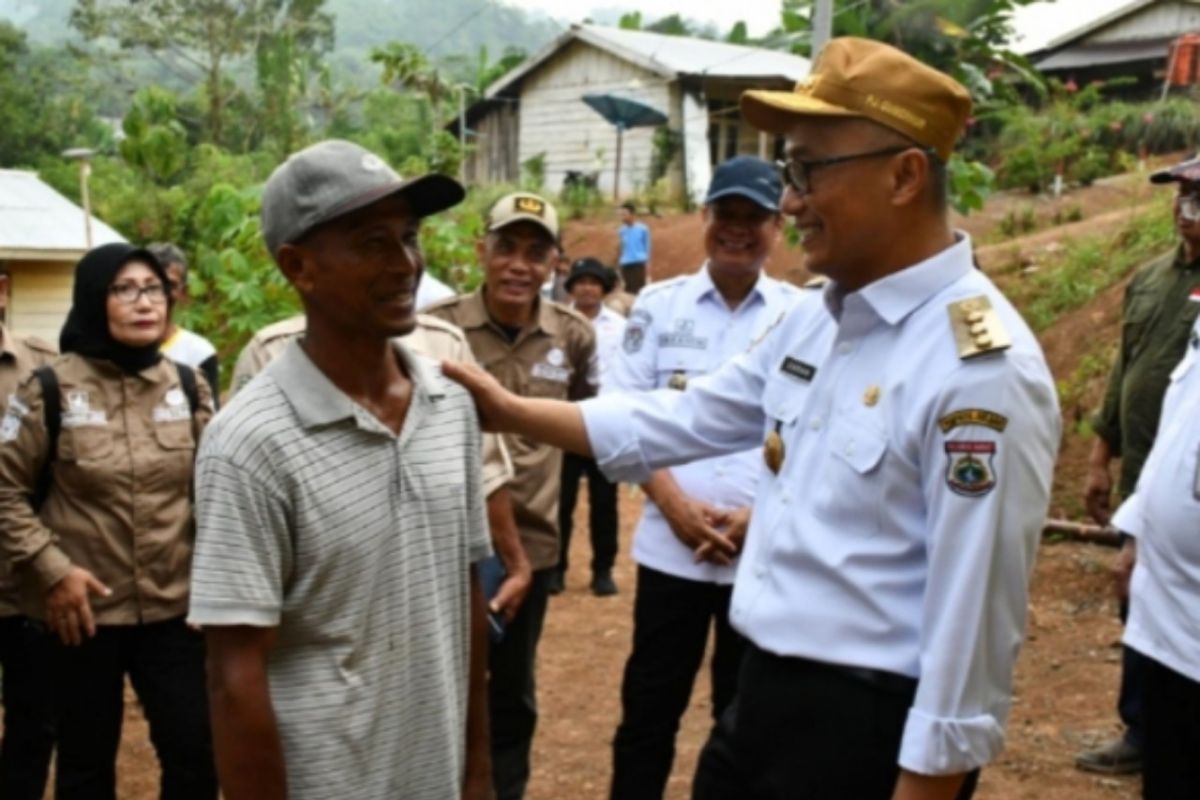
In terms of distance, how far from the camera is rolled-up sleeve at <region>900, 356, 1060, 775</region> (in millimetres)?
1960

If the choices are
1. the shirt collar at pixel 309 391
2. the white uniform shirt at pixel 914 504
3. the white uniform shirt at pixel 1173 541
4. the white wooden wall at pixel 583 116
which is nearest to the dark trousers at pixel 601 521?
the white uniform shirt at pixel 1173 541

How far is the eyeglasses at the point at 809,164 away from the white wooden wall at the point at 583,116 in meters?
24.4

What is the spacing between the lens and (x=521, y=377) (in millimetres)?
4129

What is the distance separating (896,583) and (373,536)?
0.87m

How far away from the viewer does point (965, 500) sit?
1.96 m

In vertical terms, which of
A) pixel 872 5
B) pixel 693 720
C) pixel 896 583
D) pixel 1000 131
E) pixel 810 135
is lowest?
pixel 693 720

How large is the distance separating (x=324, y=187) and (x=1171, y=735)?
232 cm

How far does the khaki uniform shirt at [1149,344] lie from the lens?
185 inches

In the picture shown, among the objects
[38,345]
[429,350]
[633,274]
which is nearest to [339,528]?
[429,350]

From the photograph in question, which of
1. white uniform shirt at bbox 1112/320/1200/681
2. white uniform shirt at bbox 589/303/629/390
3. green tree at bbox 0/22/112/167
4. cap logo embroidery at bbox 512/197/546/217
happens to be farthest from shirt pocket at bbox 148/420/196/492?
green tree at bbox 0/22/112/167

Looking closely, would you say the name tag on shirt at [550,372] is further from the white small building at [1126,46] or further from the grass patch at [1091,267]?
the white small building at [1126,46]

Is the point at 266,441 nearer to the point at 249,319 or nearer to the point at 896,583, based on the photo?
the point at 896,583

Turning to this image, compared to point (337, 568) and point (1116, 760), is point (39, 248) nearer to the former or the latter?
point (1116, 760)

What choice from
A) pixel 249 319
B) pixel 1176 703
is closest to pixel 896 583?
pixel 1176 703
